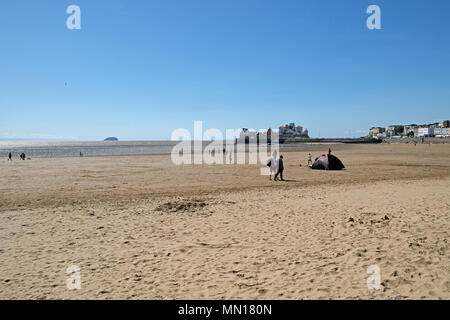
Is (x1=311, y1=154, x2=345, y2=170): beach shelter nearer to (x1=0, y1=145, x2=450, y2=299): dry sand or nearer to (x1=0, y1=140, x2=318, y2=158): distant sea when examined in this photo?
(x1=0, y1=145, x2=450, y2=299): dry sand

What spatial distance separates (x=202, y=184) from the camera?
16.9 m

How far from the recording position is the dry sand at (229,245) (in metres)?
4.97

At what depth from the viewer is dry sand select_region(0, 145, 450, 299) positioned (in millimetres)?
4973

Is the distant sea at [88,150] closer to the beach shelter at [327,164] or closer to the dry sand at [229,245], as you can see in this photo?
the beach shelter at [327,164]

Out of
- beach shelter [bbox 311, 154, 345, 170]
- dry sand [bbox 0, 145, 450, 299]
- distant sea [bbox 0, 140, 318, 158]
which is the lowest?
dry sand [bbox 0, 145, 450, 299]

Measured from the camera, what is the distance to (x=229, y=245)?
6.95 meters

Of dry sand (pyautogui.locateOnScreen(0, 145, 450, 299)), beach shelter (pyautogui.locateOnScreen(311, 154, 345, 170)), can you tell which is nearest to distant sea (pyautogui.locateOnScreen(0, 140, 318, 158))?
beach shelter (pyautogui.locateOnScreen(311, 154, 345, 170))

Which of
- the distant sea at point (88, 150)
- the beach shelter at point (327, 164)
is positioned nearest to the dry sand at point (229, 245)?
the beach shelter at point (327, 164)

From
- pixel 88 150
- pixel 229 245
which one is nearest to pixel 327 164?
pixel 229 245
